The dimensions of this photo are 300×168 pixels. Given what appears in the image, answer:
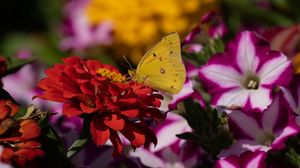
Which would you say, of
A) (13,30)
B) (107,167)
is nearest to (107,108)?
(107,167)

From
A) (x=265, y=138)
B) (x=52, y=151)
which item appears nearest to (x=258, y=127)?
(x=265, y=138)

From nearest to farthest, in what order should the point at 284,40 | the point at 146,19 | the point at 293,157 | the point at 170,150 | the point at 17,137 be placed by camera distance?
the point at 17,137 < the point at 293,157 < the point at 170,150 < the point at 284,40 < the point at 146,19

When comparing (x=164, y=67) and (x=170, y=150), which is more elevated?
(x=164, y=67)

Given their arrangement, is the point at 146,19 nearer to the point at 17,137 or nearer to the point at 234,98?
the point at 234,98

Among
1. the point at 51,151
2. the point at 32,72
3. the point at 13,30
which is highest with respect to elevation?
the point at 51,151

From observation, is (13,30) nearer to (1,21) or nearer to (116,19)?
(1,21)

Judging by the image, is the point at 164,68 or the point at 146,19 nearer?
the point at 164,68

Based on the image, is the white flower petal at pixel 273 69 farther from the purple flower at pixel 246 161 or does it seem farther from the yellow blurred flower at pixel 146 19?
the yellow blurred flower at pixel 146 19
